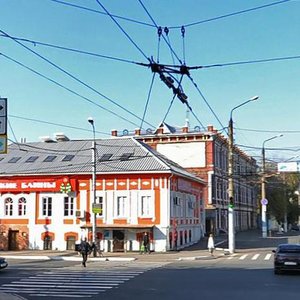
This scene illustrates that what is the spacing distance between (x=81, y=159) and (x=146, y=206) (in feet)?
24.4

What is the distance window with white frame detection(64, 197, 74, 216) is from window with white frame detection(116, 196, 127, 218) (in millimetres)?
3828

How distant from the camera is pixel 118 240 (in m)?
42.3

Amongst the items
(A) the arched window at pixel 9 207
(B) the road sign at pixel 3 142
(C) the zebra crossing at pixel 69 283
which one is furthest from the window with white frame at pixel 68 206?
(B) the road sign at pixel 3 142

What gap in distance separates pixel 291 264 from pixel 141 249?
1771 cm

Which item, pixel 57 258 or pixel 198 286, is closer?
pixel 198 286

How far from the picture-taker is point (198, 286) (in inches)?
752

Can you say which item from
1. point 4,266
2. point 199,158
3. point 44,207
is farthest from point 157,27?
point 199,158

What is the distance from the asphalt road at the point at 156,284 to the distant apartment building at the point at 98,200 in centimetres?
1493

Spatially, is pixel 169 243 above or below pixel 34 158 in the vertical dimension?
below

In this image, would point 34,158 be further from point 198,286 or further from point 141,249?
point 198,286

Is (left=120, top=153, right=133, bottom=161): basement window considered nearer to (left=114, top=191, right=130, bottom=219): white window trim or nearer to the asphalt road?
(left=114, top=191, right=130, bottom=219): white window trim

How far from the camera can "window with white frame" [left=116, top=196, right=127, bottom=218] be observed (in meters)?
42.8

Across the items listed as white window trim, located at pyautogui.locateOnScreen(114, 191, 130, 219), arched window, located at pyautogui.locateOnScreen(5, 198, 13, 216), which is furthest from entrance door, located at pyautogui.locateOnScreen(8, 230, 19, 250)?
white window trim, located at pyautogui.locateOnScreen(114, 191, 130, 219)

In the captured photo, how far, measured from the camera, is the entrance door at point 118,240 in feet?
138
